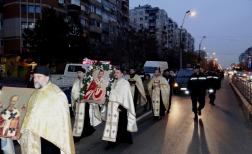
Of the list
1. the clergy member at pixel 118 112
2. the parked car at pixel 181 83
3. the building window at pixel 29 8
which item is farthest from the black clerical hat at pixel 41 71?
the building window at pixel 29 8

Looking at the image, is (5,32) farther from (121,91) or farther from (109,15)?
(121,91)

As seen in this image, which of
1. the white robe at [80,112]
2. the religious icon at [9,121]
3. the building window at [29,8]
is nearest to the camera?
the religious icon at [9,121]

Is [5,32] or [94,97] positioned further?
[5,32]

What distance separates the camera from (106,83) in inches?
458

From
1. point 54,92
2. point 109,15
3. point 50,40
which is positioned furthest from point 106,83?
point 109,15

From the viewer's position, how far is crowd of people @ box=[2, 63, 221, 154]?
6273 mm

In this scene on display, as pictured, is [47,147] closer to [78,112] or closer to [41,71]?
[41,71]

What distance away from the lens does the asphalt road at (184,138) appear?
36.0ft

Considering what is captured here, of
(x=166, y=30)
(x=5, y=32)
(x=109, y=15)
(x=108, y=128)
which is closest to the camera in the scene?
(x=108, y=128)

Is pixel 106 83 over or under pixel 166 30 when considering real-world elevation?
under

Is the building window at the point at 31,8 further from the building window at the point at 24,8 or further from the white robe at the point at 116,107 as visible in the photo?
the white robe at the point at 116,107

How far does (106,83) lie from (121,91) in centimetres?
48

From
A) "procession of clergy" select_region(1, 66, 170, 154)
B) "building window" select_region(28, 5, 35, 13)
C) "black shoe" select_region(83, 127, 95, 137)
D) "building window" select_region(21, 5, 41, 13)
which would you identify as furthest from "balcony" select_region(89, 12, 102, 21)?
"black shoe" select_region(83, 127, 95, 137)

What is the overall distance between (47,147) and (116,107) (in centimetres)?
506
